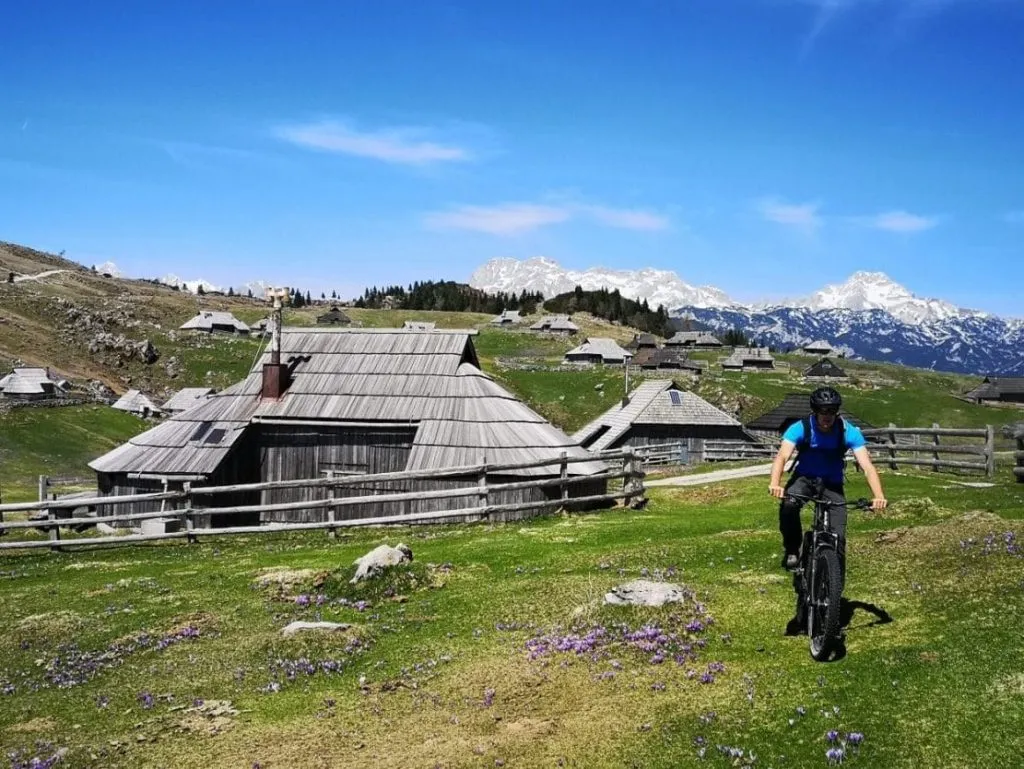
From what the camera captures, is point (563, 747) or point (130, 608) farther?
point (130, 608)

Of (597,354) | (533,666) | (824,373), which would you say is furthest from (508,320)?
(533,666)

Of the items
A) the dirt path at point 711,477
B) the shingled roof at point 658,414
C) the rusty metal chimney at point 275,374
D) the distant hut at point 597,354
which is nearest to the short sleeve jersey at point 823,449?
the dirt path at point 711,477

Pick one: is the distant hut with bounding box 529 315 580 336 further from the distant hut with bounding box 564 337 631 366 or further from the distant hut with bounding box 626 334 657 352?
the distant hut with bounding box 564 337 631 366

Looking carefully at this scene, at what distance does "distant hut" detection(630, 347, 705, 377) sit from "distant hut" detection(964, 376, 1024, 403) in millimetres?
41764

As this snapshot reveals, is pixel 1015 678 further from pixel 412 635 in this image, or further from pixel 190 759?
pixel 190 759

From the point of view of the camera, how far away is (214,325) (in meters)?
152

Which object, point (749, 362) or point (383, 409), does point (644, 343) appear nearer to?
point (749, 362)

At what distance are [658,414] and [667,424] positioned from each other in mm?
1082

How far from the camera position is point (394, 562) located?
1511 centimetres

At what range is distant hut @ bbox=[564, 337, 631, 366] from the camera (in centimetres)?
13300

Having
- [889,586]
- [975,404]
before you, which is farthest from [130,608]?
[975,404]

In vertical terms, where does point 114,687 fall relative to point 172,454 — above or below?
below

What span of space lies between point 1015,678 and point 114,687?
1114 centimetres

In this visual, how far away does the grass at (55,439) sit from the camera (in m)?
66.8
